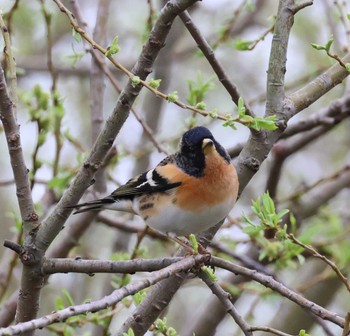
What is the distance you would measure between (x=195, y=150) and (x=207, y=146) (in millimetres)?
64

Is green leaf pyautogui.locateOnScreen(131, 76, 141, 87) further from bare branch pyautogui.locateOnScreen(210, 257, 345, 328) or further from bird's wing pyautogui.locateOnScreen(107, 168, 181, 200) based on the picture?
bird's wing pyautogui.locateOnScreen(107, 168, 181, 200)

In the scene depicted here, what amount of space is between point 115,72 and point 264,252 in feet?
8.64

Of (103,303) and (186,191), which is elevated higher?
(186,191)

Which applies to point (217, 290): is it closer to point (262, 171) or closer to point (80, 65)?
point (80, 65)

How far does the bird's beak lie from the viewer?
295 cm

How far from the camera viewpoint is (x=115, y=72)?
18.0ft

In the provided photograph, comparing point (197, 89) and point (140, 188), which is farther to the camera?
point (197, 89)

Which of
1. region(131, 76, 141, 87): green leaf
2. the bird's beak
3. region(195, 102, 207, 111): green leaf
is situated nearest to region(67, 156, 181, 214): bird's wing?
the bird's beak

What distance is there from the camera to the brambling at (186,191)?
2793mm

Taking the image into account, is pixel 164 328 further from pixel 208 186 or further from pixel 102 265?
pixel 208 186

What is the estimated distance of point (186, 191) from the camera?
2906 millimetres

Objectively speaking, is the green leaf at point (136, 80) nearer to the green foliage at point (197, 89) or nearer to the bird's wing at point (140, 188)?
the bird's wing at point (140, 188)

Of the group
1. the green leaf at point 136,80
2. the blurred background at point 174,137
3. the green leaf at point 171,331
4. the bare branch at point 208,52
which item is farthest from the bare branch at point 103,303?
the blurred background at point 174,137

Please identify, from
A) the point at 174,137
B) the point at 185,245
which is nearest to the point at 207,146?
the point at 185,245
